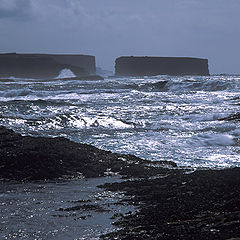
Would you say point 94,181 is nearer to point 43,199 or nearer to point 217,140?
point 43,199

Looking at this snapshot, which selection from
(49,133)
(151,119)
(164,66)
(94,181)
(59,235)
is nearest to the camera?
(59,235)

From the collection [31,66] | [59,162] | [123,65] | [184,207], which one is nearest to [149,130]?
[59,162]

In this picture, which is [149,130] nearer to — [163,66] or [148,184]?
[148,184]

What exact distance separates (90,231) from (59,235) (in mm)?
333

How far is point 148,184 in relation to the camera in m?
7.64

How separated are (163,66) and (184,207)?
136 meters

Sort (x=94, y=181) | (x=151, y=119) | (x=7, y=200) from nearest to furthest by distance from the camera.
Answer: (x=7, y=200) < (x=94, y=181) < (x=151, y=119)

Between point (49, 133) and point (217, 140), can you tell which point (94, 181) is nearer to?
point (217, 140)

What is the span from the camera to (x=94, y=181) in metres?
8.30

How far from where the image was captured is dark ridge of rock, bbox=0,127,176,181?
28.4ft

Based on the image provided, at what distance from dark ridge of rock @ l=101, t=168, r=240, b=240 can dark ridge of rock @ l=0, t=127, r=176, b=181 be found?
1101mm

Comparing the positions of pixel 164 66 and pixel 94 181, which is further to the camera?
pixel 164 66

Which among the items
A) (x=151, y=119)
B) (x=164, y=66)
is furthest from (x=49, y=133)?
(x=164, y=66)

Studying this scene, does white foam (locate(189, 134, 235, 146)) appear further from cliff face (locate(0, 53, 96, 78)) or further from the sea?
cliff face (locate(0, 53, 96, 78))
